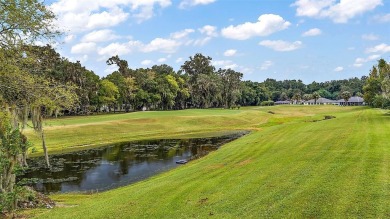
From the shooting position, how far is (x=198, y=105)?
151m

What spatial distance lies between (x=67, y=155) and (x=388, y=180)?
3602 cm

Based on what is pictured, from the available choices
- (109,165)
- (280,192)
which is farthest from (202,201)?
(109,165)

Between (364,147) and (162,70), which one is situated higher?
(162,70)

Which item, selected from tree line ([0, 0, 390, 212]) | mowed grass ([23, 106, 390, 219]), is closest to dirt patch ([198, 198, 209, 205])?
mowed grass ([23, 106, 390, 219])

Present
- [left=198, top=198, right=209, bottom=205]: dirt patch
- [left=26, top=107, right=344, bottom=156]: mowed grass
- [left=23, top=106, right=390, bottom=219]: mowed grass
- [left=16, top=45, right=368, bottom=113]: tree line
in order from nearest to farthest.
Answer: [left=23, top=106, right=390, bottom=219]: mowed grass, [left=198, top=198, right=209, bottom=205]: dirt patch, [left=26, top=107, right=344, bottom=156]: mowed grass, [left=16, top=45, right=368, bottom=113]: tree line

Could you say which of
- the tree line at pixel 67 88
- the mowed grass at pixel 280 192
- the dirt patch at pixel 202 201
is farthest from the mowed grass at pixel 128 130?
the dirt patch at pixel 202 201

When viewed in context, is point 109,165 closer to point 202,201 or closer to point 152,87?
point 202,201

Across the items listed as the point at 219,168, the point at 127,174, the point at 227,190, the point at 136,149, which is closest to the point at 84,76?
the point at 136,149

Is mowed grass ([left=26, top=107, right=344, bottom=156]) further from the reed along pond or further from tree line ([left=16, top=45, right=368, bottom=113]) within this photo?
tree line ([left=16, top=45, right=368, bottom=113])

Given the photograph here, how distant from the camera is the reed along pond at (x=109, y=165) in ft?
93.6

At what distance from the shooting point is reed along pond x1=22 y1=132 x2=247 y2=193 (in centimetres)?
2853

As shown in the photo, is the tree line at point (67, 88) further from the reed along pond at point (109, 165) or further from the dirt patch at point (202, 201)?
the dirt patch at point (202, 201)

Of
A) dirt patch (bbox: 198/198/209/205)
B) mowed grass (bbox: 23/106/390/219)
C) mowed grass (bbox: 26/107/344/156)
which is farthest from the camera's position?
mowed grass (bbox: 26/107/344/156)

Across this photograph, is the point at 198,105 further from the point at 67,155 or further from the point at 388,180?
the point at 388,180
